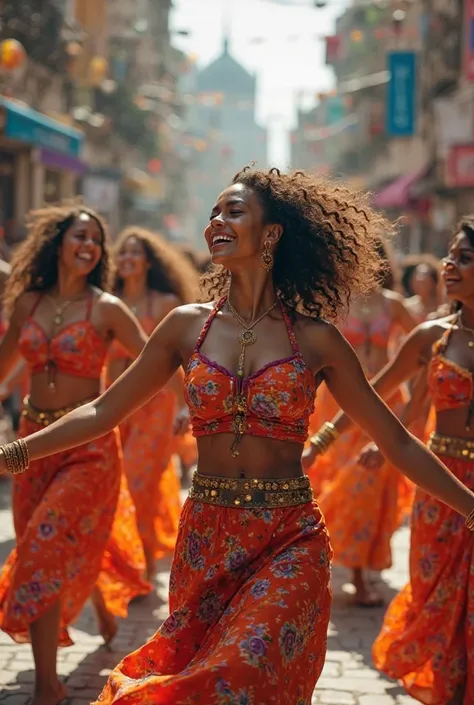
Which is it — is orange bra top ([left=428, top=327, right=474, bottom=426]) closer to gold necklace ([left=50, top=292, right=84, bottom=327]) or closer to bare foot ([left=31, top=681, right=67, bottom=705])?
gold necklace ([left=50, top=292, right=84, bottom=327])

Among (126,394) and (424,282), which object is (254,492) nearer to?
(126,394)

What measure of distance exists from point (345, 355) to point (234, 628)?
99cm

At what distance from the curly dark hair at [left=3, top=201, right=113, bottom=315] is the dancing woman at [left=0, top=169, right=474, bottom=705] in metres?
2.20

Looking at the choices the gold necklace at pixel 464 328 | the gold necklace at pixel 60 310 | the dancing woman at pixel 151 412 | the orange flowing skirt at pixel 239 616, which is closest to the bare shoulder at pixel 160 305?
the dancing woman at pixel 151 412

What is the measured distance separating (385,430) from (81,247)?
2598 millimetres

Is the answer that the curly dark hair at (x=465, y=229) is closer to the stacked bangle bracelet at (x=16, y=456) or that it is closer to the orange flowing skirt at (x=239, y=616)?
the orange flowing skirt at (x=239, y=616)

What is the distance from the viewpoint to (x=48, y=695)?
18.2 ft

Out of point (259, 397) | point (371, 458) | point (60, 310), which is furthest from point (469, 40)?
point (259, 397)

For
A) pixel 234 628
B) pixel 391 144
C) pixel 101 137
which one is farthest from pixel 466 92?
pixel 234 628

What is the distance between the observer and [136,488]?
27.7 feet

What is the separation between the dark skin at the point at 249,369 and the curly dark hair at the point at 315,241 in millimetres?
62

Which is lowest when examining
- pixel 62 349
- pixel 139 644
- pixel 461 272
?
pixel 139 644

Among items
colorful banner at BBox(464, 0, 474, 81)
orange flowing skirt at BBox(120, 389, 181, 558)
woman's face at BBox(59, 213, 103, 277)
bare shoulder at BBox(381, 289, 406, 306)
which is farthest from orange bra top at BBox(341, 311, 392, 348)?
colorful banner at BBox(464, 0, 474, 81)

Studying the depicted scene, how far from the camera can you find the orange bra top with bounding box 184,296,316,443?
4062 millimetres
